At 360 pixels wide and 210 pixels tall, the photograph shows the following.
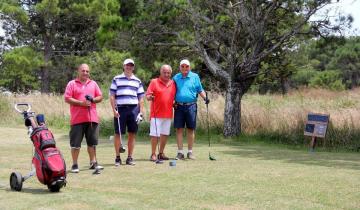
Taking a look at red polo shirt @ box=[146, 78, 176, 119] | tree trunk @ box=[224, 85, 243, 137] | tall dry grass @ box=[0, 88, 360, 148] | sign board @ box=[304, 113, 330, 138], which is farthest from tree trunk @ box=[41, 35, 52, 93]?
red polo shirt @ box=[146, 78, 176, 119]

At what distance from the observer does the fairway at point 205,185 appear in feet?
21.1

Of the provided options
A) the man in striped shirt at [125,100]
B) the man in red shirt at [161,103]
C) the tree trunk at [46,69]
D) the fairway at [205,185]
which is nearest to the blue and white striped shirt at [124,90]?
the man in striped shirt at [125,100]

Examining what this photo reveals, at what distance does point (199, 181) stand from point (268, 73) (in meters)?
9.17

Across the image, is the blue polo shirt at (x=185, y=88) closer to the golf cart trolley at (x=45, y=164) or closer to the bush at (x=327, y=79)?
the golf cart trolley at (x=45, y=164)

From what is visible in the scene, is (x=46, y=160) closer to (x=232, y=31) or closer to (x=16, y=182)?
(x=16, y=182)

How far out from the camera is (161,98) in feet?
33.7

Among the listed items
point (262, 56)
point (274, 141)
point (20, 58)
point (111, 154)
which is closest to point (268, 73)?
point (262, 56)

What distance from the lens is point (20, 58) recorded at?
1265 inches

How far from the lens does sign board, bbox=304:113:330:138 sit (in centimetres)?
1357

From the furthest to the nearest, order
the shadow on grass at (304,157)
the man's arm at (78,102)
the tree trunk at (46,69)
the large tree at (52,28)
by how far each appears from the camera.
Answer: the tree trunk at (46,69)
the large tree at (52,28)
the shadow on grass at (304,157)
the man's arm at (78,102)

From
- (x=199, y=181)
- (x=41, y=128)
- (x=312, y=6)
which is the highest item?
(x=312, y=6)

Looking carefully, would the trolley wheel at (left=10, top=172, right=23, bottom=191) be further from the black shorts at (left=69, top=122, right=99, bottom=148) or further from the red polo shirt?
the red polo shirt

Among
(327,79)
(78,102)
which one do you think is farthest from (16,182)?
(327,79)

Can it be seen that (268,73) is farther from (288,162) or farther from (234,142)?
(288,162)
